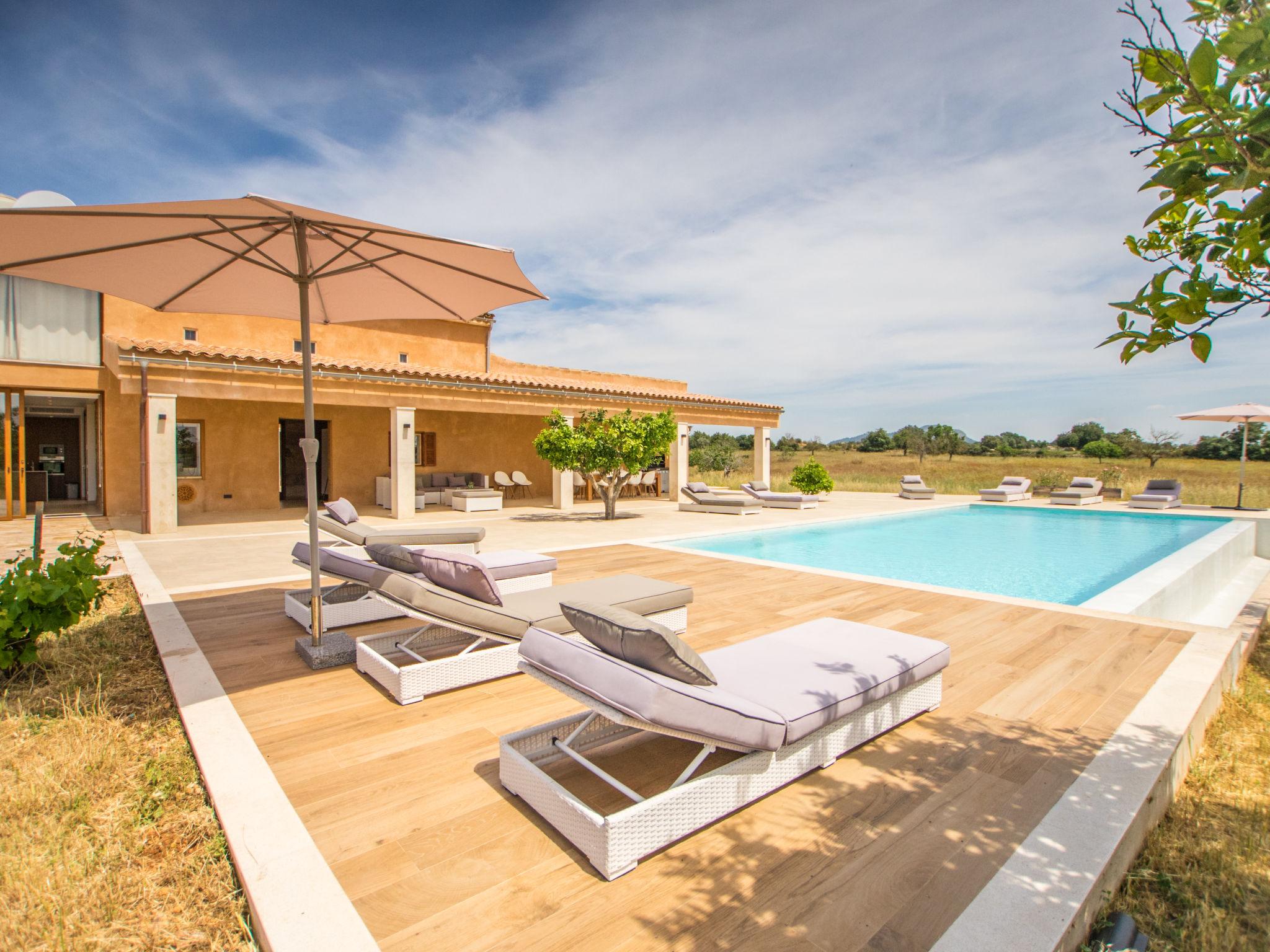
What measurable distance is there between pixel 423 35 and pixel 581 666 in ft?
40.3

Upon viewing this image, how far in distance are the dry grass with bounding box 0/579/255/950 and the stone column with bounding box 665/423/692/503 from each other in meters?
16.4

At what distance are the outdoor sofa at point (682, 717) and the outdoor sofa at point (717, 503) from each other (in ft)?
42.8

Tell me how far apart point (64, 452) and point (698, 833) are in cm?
2172

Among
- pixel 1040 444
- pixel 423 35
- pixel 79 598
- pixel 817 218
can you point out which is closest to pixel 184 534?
pixel 79 598

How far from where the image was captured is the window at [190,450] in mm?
14672

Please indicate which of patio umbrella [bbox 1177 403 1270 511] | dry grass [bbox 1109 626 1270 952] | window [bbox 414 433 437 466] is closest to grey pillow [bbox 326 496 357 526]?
dry grass [bbox 1109 626 1270 952]

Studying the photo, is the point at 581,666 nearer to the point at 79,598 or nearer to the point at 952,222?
the point at 79,598

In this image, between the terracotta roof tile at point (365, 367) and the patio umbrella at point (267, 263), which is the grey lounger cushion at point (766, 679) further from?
the terracotta roof tile at point (365, 367)

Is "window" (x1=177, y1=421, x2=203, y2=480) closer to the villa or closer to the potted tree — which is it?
the villa

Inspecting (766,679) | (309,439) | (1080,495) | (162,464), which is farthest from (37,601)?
(1080,495)

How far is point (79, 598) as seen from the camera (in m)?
4.30

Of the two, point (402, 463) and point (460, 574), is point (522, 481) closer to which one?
point (402, 463)

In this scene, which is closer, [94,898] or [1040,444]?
[94,898]

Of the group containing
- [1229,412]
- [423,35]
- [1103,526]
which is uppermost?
[423,35]
